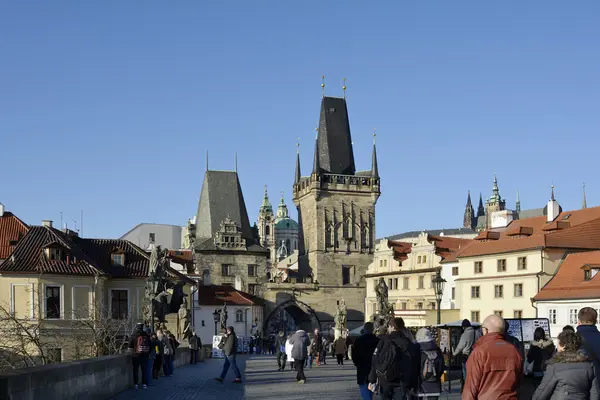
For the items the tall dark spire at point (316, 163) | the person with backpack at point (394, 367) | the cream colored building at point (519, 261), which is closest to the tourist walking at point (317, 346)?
the cream colored building at point (519, 261)

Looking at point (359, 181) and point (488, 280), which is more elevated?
point (359, 181)

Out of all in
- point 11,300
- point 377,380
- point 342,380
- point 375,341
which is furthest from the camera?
point 11,300

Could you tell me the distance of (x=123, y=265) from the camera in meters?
51.7

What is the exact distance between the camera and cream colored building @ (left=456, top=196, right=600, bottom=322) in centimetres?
5284

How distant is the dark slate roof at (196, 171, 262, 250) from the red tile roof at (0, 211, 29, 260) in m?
30.4

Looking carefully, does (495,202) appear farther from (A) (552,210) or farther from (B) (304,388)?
(B) (304,388)

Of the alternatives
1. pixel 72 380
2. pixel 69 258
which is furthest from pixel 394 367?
pixel 69 258

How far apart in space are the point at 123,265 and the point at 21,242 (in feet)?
20.2

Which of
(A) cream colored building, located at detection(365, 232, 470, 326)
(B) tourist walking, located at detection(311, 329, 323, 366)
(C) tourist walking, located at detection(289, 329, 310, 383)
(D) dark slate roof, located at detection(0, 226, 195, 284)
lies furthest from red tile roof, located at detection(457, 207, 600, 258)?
(C) tourist walking, located at detection(289, 329, 310, 383)

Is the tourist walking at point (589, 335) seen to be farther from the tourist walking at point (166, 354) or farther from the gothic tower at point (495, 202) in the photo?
the gothic tower at point (495, 202)

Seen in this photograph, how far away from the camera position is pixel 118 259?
51.9m

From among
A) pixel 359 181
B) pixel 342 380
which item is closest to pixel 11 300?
pixel 342 380

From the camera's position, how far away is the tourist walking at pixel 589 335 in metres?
7.78

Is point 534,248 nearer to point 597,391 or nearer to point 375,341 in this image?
point 375,341
